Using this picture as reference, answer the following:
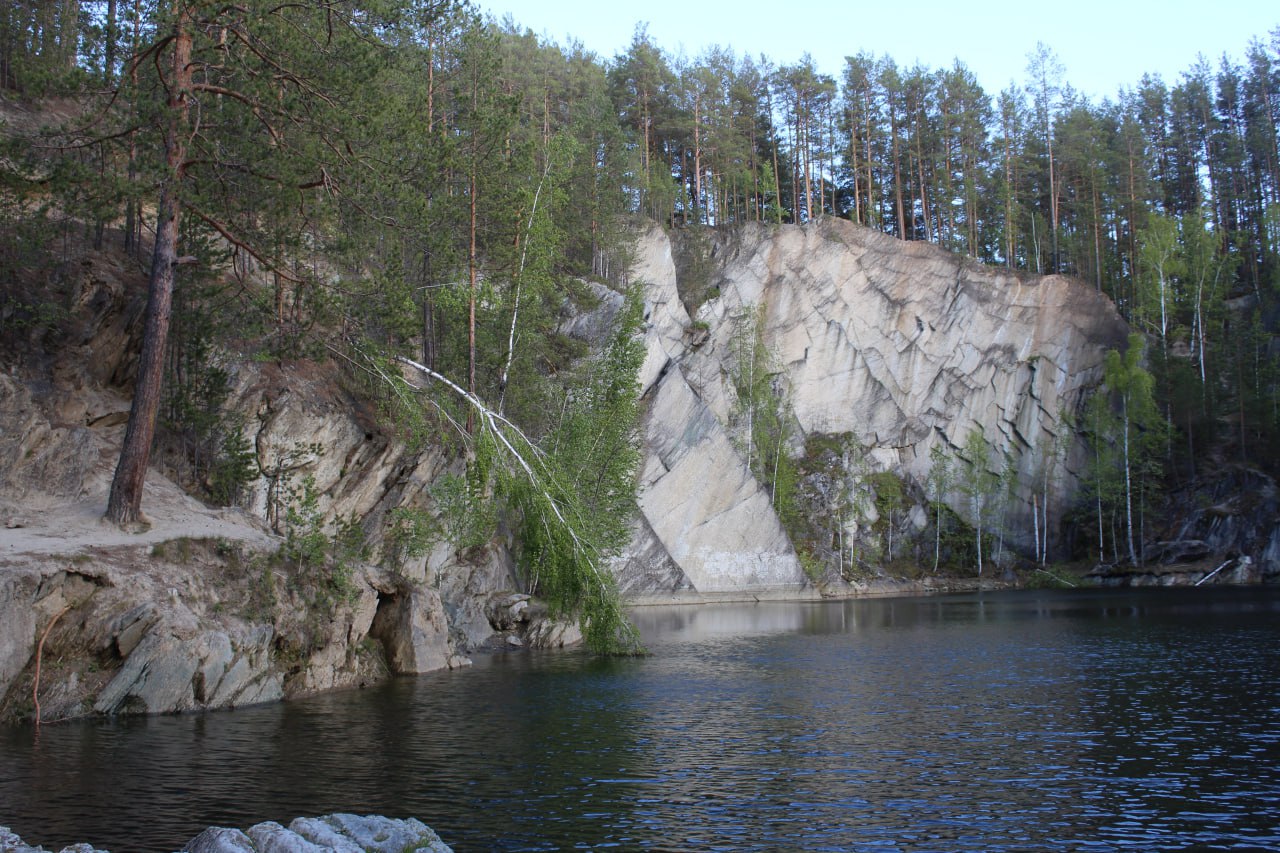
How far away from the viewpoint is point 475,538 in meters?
32.1

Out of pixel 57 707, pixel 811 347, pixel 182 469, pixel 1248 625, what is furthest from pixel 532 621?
pixel 811 347

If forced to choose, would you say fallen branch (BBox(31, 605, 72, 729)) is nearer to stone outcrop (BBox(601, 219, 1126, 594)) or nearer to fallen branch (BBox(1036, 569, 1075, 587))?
stone outcrop (BBox(601, 219, 1126, 594))

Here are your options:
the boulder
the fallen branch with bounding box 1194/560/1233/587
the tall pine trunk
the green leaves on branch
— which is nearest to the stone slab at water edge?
the boulder

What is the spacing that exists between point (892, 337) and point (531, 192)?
1757 inches

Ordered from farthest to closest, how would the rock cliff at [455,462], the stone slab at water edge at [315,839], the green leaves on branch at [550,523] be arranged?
the green leaves on branch at [550,523], the rock cliff at [455,462], the stone slab at water edge at [315,839]

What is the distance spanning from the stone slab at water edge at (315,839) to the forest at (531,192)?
14685 mm

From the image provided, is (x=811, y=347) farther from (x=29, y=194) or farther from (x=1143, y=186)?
(x=29, y=194)

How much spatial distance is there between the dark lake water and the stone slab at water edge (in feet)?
6.08

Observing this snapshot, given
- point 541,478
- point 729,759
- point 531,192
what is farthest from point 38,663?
point 531,192

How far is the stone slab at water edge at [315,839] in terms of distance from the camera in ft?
27.1

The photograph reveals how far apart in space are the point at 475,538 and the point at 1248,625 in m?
28.3

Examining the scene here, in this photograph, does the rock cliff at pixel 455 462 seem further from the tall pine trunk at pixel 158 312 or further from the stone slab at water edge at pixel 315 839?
the stone slab at water edge at pixel 315 839

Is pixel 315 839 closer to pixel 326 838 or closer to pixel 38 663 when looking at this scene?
pixel 326 838

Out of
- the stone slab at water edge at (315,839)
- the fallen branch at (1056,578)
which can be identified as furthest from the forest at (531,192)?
the stone slab at water edge at (315,839)
